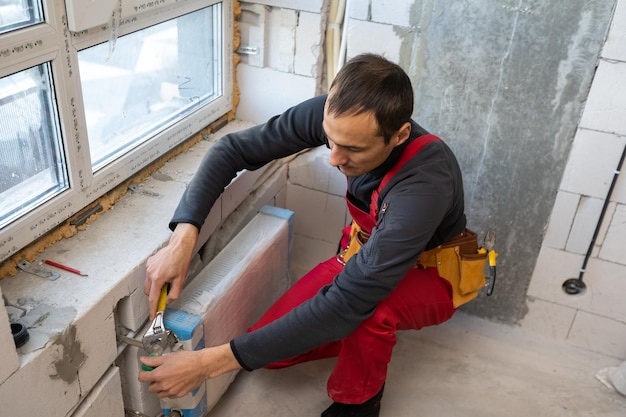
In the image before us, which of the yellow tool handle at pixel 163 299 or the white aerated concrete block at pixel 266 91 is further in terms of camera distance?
the white aerated concrete block at pixel 266 91

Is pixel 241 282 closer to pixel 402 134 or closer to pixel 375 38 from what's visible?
pixel 402 134

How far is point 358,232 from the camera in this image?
1.81m

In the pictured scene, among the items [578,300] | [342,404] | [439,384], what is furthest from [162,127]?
[578,300]

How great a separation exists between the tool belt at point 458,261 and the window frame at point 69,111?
72cm

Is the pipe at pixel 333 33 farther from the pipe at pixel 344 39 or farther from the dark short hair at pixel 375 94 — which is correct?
the dark short hair at pixel 375 94

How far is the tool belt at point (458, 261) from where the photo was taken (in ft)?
5.72

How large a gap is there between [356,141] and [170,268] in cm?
56

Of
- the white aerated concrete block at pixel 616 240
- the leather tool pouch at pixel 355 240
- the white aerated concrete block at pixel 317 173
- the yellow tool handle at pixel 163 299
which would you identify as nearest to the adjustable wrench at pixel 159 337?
the yellow tool handle at pixel 163 299

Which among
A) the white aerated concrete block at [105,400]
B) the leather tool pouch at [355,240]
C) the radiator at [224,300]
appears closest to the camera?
the white aerated concrete block at [105,400]

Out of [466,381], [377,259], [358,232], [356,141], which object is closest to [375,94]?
[356,141]

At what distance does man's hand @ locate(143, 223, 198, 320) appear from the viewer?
147cm

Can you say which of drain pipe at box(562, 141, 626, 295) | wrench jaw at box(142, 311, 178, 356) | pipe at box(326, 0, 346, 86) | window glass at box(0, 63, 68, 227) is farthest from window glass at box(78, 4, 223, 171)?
drain pipe at box(562, 141, 626, 295)

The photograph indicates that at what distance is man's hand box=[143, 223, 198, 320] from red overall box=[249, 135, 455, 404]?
1.26 feet

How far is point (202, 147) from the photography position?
7.02 ft
